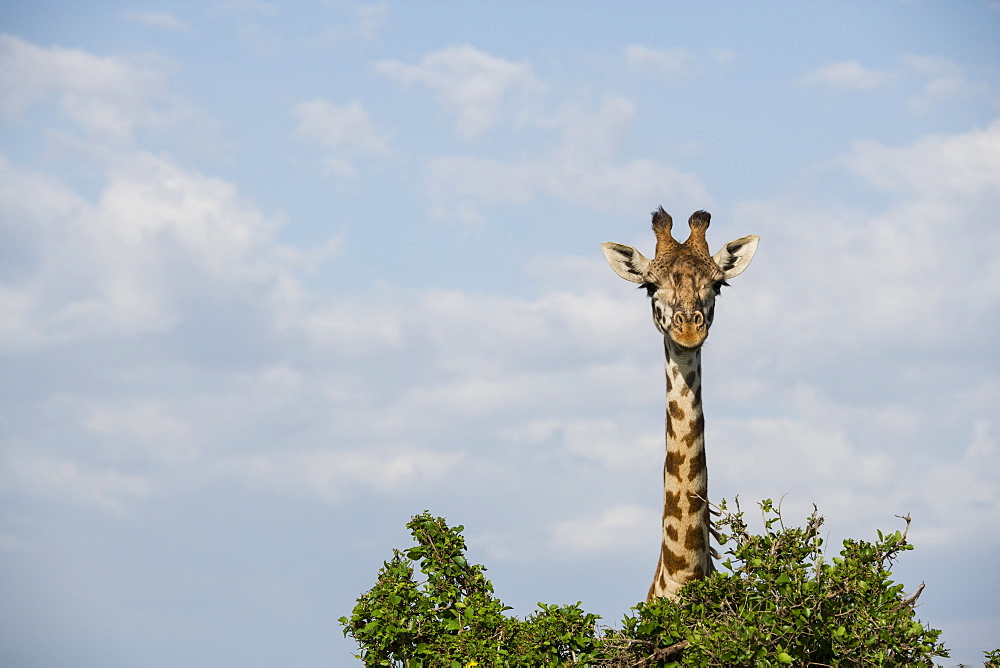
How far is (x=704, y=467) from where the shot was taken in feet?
44.0

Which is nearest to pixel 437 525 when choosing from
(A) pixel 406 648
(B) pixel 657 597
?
(A) pixel 406 648

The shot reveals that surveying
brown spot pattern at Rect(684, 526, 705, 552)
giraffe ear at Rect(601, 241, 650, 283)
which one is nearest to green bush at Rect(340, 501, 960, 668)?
brown spot pattern at Rect(684, 526, 705, 552)

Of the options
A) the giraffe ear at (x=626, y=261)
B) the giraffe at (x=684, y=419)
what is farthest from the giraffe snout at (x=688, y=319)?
the giraffe ear at (x=626, y=261)

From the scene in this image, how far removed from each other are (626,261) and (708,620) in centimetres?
528

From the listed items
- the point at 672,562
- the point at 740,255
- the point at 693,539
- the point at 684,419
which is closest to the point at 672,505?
the point at 693,539

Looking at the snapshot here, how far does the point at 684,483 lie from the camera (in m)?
13.3

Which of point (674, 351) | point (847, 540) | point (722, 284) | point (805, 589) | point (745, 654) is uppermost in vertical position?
point (722, 284)

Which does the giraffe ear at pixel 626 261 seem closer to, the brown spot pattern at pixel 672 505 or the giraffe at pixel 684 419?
the giraffe at pixel 684 419

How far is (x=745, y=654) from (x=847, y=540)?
221cm

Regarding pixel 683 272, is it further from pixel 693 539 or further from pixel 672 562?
pixel 672 562

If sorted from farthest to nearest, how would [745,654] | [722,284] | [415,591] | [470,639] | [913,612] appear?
1. [722,284]
2. [415,591]
3. [470,639]
4. [913,612]
5. [745,654]

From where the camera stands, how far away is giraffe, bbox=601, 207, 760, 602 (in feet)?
42.9

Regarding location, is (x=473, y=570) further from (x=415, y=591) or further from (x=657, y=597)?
(x=657, y=597)

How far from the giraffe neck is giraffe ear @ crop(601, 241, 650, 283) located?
1.27m
